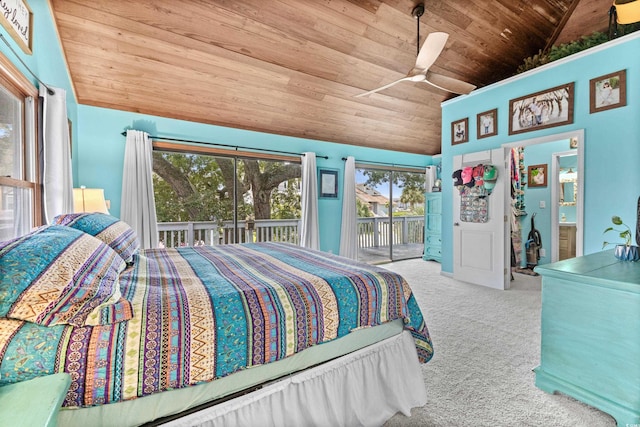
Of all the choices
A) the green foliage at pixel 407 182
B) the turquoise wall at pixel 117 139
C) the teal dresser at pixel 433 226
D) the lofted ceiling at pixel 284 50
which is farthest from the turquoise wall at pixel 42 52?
the teal dresser at pixel 433 226

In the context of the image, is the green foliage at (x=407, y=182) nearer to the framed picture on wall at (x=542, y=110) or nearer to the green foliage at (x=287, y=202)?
the green foliage at (x=287, y=202)

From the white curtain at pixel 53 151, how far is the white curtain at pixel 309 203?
3060 millimetres

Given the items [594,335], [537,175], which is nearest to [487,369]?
[594,335]

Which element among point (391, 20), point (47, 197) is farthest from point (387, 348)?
point (391, 20)

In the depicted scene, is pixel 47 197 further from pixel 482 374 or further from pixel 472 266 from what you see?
pixel 472 266

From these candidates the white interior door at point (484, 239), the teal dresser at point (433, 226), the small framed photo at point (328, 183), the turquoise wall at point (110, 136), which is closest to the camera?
the turquoise wall at point (110, 136)

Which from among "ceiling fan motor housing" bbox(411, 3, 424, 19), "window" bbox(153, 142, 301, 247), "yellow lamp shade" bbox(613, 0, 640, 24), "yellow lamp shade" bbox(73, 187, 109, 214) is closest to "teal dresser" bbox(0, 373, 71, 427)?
"yellow lamp shade" bbox(73, 187, 109, 214)

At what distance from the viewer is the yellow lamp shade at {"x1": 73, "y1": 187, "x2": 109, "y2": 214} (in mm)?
2377

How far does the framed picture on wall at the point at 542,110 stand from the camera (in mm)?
3111

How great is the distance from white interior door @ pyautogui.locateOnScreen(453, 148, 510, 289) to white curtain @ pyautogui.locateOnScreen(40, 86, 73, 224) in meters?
4.44

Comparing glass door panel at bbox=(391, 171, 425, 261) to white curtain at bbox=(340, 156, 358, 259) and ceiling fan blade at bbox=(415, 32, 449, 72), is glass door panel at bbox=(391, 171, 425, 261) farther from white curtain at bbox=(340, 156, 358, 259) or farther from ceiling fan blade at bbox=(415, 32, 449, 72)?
ceiling fan blade at bbox=(415, 32, 449, 72)

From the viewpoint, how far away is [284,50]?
126 inches

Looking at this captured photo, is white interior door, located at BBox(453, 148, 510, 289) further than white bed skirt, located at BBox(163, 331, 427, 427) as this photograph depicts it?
Yes

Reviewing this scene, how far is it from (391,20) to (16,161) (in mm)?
3496
